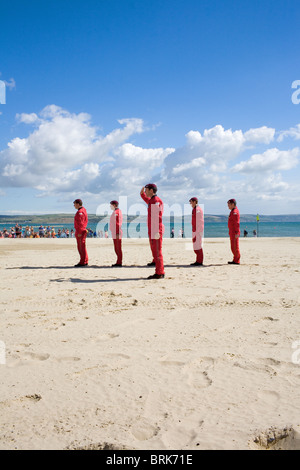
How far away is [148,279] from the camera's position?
8.28m

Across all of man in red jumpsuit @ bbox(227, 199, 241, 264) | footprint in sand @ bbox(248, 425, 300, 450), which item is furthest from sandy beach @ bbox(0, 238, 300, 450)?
man in red jumpsuit @ bbox(227, 199, 241, 264)

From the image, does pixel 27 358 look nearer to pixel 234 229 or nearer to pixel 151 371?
pixel 151 371

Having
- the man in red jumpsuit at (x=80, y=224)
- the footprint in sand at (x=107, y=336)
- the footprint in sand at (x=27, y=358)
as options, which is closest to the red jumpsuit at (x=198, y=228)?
the man in red jumpsuit at (x=80, y=224)

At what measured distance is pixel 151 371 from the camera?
3.07 meters

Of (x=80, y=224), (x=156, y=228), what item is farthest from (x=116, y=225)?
(x=156, y=228)

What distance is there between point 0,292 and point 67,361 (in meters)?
4.14

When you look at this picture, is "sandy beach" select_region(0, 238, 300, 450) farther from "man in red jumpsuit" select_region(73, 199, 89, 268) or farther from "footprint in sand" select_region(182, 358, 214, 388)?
"man in red jumpsuit" select_region(73, 199, 89, 268)

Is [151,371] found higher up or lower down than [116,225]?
lower down

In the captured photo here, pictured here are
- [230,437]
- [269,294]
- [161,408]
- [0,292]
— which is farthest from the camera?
[0,292]

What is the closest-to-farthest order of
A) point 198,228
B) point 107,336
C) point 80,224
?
point 107,336 < point 80,224 < point 198,228

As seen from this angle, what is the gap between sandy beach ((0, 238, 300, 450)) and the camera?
2.17m

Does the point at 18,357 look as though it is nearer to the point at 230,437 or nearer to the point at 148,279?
the point at 230,437

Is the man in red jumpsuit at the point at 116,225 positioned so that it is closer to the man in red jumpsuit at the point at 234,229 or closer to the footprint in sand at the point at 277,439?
the man in red jumpsuit at the point at 234,229
